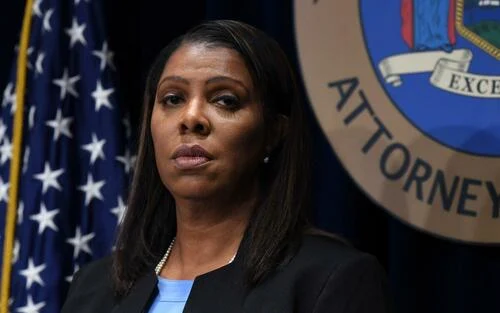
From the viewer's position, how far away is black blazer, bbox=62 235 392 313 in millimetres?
1400

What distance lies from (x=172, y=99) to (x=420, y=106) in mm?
668


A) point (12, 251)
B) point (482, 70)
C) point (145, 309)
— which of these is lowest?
point (12, 251)

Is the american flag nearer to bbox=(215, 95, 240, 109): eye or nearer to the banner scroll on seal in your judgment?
the banner scroll on seal

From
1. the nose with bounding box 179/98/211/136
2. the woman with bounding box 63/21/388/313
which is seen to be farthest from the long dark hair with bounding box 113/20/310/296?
the nose with bounding box 179/98/211/136

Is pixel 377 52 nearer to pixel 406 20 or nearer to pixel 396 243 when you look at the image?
pixel 406 20

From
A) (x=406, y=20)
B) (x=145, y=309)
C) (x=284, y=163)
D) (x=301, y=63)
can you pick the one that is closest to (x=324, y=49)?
(x=301, y=63)

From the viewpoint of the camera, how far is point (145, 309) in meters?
1.54

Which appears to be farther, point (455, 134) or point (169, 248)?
point (455, 134)

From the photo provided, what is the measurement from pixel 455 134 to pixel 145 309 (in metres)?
0.80

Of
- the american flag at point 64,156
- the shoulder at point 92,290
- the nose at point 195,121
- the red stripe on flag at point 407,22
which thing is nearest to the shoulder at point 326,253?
the nose at point 195,121

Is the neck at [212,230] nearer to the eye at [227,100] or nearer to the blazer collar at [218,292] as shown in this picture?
the blazer collar at [218,292]

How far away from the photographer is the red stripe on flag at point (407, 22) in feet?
6.68

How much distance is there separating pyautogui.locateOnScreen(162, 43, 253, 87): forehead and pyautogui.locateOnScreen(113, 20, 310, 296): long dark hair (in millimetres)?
12

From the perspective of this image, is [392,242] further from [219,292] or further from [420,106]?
[219,292]
